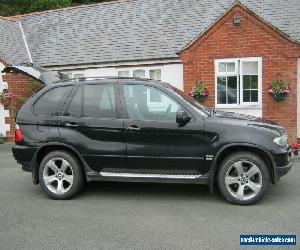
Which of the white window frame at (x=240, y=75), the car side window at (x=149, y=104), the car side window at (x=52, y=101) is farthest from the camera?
the white window frame at (x=240, y=75)

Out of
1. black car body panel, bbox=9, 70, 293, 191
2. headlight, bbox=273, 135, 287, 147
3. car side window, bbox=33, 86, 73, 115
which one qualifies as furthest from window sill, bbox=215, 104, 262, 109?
car side window, bbox=33, 86, 73, 115

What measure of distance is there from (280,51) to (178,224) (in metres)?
7.78

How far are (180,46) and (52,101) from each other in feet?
25.7

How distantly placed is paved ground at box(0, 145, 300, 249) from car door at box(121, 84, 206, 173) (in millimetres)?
619

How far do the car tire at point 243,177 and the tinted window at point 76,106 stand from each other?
95.1 inches

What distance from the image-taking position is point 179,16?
1486 centimetres

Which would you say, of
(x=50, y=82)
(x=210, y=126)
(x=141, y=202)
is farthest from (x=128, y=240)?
(x=50, y=82)

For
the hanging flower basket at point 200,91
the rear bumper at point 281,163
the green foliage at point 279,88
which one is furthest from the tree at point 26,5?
the rear bumper at point 281,163

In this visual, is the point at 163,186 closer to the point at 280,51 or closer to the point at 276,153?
the point at 276,153

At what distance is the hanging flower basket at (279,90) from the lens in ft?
36.1

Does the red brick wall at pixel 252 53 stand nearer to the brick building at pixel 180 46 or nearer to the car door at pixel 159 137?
the brick building at pixel 180 46

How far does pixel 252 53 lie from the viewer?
449 inches

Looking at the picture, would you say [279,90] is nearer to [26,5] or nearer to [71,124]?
[71,124]

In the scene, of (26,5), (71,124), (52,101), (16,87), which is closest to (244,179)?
(71,124)
